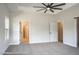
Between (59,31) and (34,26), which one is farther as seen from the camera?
(34,26)

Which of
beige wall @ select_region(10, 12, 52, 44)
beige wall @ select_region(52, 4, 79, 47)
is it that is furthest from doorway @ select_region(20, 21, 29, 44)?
beige wall @ select_region(52, 4, 79, 47)

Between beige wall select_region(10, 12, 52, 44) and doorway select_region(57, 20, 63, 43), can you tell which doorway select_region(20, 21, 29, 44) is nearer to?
beige wall select_region(10, 12, 52, 44)

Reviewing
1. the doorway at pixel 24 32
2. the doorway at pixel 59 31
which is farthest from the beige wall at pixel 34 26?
the doorway at pixel 59 31

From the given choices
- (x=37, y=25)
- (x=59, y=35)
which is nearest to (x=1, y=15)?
(x=37, y=25)

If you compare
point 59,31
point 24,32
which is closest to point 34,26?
point 24,32

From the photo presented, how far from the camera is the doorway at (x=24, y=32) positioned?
3014 mm

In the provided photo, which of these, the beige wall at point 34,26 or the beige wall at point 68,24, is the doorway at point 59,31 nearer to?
the beige wall at point 68,24

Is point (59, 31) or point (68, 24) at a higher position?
point (68, 24)

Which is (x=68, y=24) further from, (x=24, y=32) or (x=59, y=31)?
(x=24, y=32)

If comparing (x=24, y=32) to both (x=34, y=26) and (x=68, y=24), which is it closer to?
(x=34, y=26)

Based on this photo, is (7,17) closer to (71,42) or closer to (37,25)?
(37,25)

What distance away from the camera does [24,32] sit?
3055 mm

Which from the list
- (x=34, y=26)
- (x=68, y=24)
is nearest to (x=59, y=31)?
(x=68, y=24)

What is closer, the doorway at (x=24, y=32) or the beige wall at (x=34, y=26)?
the doorway at (x=24, y=32)
